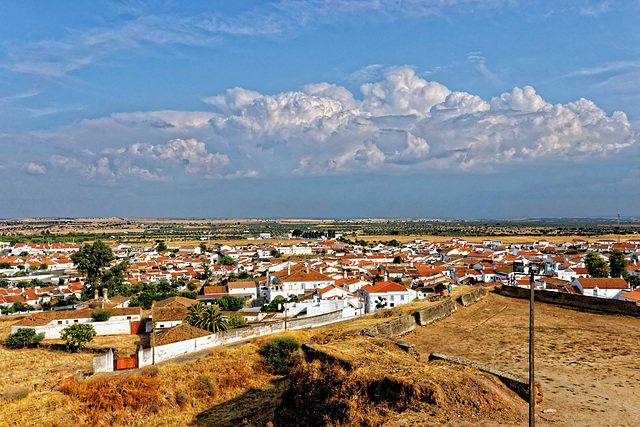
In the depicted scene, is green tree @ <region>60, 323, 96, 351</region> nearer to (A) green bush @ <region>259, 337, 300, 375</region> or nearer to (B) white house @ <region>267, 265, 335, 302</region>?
(B) white house @ <region>267, 265, 335, 302</region>

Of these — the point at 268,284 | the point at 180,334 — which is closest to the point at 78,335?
the point at 180,334

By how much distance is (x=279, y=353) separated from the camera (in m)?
19.6

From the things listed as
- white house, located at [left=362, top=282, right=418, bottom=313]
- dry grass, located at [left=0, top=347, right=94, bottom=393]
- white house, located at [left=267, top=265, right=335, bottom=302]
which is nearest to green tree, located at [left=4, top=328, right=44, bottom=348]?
dry grass, located at [left=0, top=347, right=94, bottom=393]

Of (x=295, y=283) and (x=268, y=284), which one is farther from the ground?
(x=295, y=283)

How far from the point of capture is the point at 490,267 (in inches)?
2286

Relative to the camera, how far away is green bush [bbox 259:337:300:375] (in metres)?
19.1

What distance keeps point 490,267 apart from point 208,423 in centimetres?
5144

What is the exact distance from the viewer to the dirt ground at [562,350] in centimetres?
1017

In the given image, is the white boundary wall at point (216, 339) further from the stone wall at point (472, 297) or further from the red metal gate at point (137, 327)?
the red metal gate at point (137, 327)

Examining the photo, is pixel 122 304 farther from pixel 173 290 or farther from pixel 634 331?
pixel 634 331

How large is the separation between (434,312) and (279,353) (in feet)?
25.6

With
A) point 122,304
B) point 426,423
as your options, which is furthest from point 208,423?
point 122,304

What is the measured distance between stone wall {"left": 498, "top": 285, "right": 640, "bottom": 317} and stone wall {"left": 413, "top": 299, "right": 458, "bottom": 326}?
6.01 meters

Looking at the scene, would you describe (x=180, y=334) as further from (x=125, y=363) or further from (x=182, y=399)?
(x=182, y=399)
